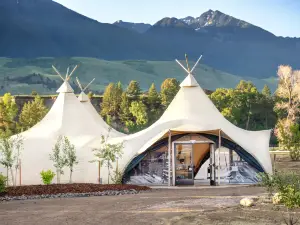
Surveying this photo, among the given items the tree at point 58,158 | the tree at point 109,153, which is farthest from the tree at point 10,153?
the tree at point 109,153

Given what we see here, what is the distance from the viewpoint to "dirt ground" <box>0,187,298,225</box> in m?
13.2

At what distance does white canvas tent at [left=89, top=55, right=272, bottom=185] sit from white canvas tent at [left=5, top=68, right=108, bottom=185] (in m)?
1.26

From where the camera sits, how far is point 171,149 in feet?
86.3

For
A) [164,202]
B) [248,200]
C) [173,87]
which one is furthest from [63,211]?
[173,87]

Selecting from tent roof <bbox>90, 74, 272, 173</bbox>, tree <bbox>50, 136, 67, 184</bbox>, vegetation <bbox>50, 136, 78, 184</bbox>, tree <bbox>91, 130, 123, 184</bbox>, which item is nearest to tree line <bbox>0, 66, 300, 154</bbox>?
tent roof <bbox>90, 74, 272, 173</bbox>

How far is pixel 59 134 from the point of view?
2989cm

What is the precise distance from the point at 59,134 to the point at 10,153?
580 centimetres

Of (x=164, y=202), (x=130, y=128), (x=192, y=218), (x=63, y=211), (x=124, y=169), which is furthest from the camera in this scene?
(x=130, y=128)

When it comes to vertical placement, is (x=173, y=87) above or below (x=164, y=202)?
above

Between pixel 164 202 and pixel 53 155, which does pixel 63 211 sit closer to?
pixel 164 202

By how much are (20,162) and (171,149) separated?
7903 mm

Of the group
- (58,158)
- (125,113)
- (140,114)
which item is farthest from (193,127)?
(125,113)

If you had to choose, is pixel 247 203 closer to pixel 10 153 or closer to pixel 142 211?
pixel 142 211

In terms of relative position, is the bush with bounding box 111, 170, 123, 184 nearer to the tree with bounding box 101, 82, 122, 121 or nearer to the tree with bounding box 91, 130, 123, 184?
the tree with bounding box 91, 130, 123, 184
